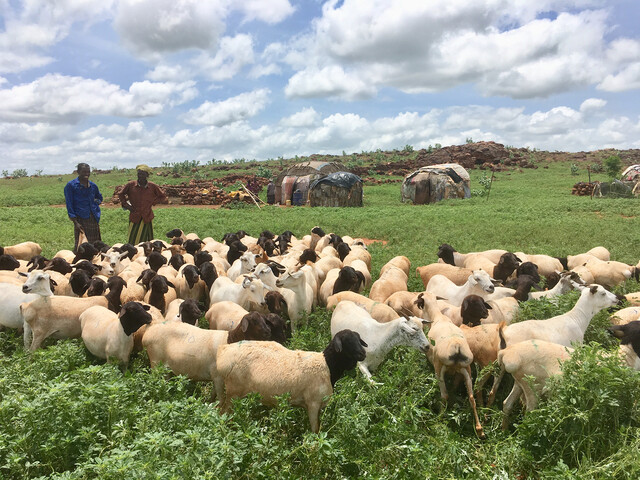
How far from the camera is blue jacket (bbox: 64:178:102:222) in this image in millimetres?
10133

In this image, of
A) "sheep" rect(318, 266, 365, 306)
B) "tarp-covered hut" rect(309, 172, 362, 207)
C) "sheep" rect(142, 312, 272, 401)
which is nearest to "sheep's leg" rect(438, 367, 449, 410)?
"sheep" rect(142, 312, 272, 401)

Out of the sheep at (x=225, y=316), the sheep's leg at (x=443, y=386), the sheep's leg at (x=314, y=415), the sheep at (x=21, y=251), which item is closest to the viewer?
the sheep's leg at (x=314, y=415)

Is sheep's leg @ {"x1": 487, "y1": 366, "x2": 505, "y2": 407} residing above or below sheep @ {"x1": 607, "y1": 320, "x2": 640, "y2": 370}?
below

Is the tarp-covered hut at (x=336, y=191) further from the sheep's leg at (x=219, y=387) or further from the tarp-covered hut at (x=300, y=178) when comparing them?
the sheep's leg at (x=219, y=387)

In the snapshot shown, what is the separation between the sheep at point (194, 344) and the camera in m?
5.12

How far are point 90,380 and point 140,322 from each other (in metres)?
1.40

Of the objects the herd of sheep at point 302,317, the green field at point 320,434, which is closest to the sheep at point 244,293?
the herd of sheep at point 302,317

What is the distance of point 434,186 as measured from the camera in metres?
30.0

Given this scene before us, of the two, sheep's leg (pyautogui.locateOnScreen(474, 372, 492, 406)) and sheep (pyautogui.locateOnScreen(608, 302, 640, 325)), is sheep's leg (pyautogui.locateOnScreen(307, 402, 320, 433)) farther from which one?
sheep (pyautogui.locateOnScreen(608, 302, 640, 325))

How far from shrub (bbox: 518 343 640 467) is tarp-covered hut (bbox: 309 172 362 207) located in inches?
953

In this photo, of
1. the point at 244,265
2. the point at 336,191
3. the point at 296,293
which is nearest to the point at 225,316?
the point at 296,293

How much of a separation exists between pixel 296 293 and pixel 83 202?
6419 mm

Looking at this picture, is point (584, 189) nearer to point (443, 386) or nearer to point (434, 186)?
point (434, 186)

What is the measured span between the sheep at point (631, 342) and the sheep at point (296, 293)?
14.3 ft
